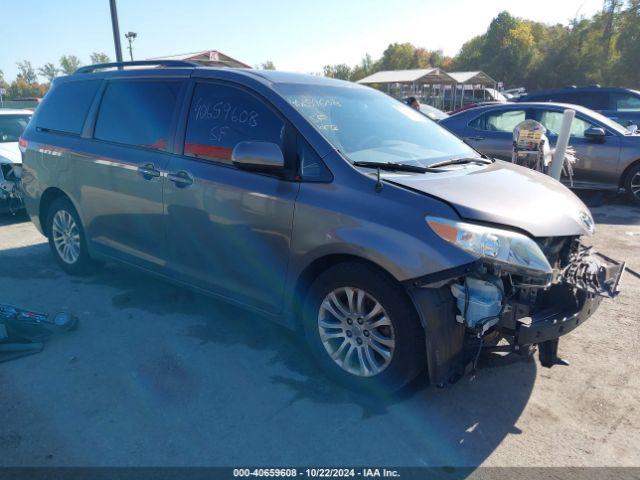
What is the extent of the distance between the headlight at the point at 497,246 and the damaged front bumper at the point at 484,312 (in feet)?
0.24

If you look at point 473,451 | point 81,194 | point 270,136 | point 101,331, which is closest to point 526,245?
point 473,451

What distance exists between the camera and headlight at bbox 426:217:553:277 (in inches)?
102

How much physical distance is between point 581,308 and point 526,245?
0.54 m

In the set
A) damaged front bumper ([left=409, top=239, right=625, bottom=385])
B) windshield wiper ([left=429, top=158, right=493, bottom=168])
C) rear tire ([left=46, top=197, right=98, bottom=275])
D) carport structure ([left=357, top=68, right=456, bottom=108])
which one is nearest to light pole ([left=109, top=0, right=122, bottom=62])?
rear tire ([left=46, top=197, right=98, bottom=275])

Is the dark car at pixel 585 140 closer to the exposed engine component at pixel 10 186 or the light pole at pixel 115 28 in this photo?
the exposed engine component at pixel 10 186

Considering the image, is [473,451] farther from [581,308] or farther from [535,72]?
[535,72]

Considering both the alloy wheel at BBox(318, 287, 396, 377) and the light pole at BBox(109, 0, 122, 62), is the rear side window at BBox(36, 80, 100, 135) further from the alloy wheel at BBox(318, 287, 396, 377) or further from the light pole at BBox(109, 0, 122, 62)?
the light pole at BBox(109, 0, 122, 62)

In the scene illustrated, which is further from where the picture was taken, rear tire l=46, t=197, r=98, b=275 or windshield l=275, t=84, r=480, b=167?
rear tire l=46, t=197, r=98, b=275

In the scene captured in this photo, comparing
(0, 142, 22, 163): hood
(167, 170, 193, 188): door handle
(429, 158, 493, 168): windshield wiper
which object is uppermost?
(429, 158, 493, 168): windshield wiper

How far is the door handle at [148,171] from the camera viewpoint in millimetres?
3822

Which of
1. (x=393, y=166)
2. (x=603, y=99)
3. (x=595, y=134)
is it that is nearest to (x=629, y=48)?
(x=603, y=99)

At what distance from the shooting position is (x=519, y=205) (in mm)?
2914

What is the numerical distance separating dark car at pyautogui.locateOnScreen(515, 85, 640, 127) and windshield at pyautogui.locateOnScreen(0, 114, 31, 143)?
10234mm

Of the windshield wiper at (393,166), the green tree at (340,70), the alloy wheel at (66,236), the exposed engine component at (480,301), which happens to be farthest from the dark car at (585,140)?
the green tree at (340,70)
